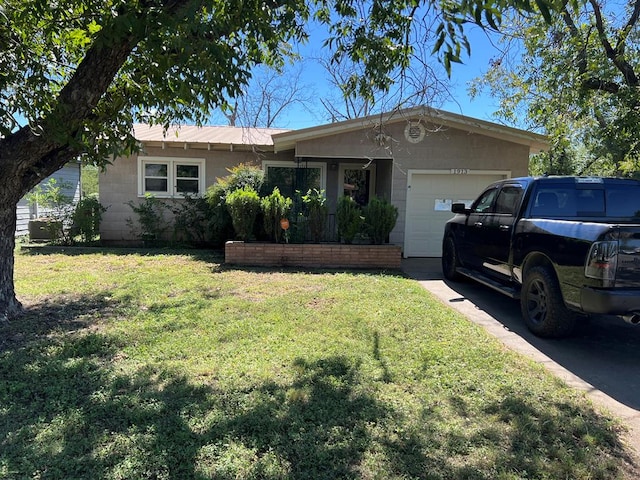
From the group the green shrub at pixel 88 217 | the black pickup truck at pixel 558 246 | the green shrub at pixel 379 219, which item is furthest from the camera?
the green shrub at pixel 88 217

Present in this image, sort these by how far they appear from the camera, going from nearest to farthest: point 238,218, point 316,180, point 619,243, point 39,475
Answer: point 39,475 < point 619,243 < point 238,218 < point 316,180

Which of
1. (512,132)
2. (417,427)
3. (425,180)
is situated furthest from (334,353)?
(512,132)

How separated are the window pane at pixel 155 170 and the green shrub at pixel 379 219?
656 cm

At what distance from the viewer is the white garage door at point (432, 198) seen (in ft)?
36.0

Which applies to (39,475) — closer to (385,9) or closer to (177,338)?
(177,338)

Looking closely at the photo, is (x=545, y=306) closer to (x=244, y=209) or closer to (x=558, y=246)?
(x=558, y=246)

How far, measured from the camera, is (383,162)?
1212 cm

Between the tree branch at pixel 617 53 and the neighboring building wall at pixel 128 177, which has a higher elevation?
the tree branch at pixel 617 53

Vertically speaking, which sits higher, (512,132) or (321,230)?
(512,132)

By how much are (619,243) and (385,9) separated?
3669mm

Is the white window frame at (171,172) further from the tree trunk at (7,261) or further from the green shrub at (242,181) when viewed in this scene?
the tree trunk at (7,261)

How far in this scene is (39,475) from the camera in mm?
2574

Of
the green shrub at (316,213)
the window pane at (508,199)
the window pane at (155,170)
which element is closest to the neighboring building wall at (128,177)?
the window pane at (155,170)

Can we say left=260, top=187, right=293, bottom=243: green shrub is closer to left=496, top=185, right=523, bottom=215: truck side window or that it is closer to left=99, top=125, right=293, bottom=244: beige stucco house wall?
left=99, top=125, right=293, bottom=244: beige stucco house wall
